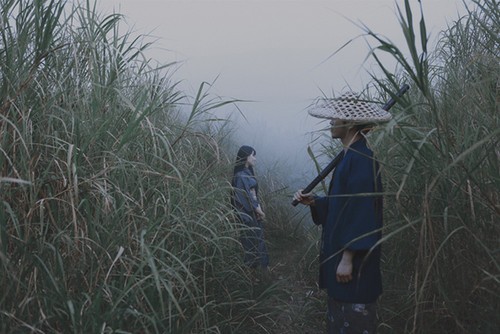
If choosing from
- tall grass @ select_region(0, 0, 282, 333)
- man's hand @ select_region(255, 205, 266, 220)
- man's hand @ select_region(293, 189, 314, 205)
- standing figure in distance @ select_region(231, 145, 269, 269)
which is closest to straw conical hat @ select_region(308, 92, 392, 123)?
man's hand @ select_region(293, 189, 314, 205)

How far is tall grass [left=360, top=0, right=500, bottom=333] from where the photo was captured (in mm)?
2307

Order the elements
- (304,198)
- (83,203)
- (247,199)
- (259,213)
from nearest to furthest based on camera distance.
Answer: (83,203), (304,198), (247,199), (259,213)

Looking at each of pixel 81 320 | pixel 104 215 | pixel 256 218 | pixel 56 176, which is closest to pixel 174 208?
pixel 104 215

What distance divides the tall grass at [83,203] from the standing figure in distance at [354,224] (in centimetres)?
59

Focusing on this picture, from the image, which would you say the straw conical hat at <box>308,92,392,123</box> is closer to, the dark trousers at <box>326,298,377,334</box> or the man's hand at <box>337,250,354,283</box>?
the man's hand at <box>337,250,354,283</box>

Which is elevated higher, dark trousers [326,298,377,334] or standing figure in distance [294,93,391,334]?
standing figure in distance [294,93,391,334]

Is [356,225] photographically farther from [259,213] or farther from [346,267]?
[259,213]

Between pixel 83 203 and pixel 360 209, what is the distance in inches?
45.2

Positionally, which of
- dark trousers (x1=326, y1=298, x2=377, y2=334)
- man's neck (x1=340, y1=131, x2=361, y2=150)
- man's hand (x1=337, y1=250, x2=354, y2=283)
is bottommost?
dark trousers (x1=326, y1=298, x2=377, y2=334)

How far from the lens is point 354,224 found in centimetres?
286

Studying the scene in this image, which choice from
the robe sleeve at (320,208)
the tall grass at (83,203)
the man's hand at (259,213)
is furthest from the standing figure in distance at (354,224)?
the man's hand at (259,213)

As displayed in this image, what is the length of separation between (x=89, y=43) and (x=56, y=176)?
1.00 m

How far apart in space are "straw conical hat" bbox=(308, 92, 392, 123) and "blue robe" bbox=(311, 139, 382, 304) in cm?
14

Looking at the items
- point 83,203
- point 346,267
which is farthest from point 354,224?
point 83,203
